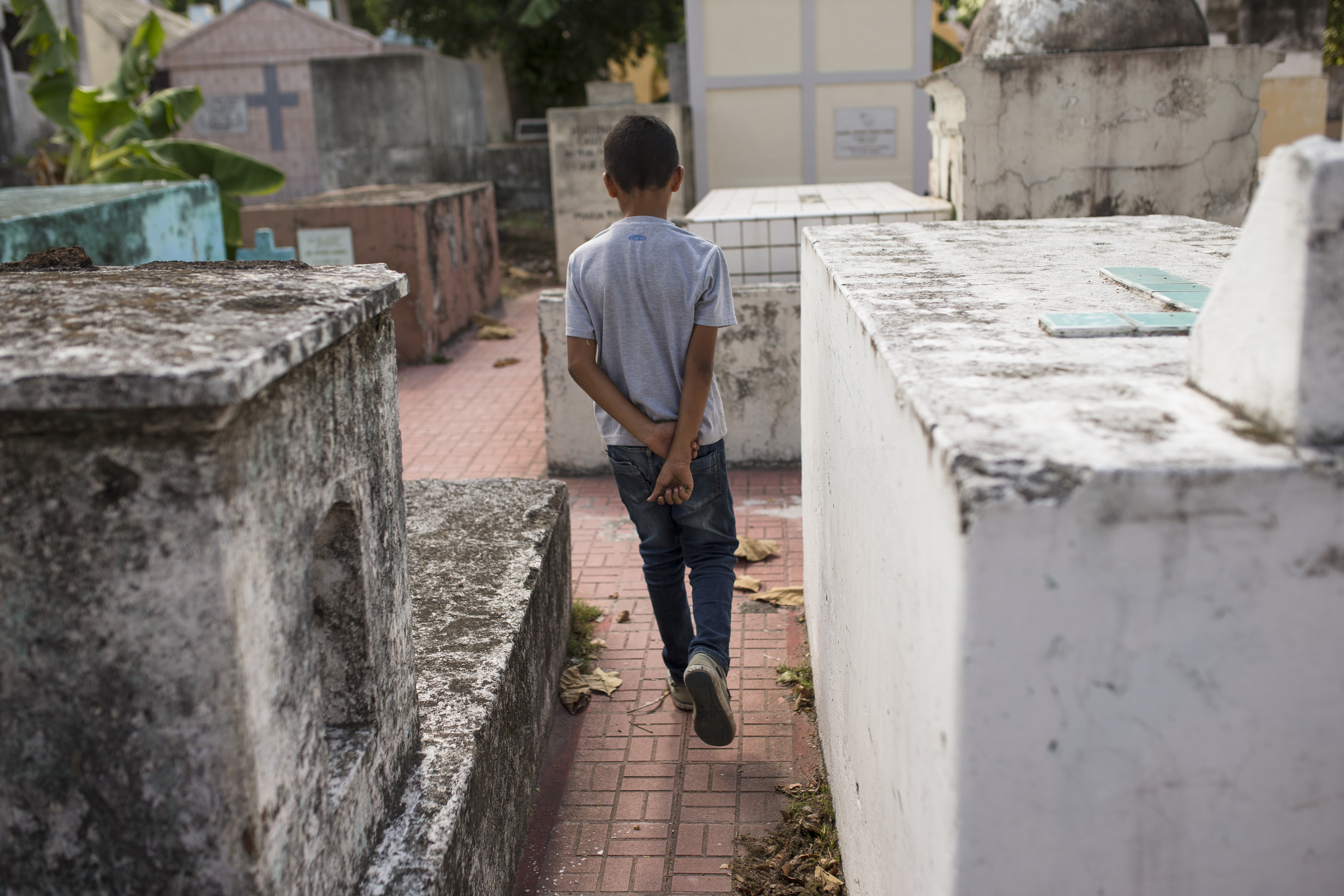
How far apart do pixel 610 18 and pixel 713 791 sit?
59.2 ft

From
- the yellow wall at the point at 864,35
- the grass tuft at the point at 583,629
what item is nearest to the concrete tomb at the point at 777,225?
the grass tuft at the point at 583,629

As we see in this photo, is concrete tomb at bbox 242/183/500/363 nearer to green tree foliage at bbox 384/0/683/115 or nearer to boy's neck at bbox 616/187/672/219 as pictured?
boy's neck at bbox 616/187/672/219

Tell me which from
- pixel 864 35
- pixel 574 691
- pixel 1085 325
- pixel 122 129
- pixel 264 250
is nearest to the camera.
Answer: pixel 1085 325

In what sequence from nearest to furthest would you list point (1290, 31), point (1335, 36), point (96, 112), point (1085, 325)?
point (1085, 325) → point (96, 112) → point (1290, 31) → point (1335, 36)

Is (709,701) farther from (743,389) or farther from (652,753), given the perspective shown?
(743,389)

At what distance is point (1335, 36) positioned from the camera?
20.1m

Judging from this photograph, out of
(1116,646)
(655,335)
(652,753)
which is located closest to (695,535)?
(655,335)

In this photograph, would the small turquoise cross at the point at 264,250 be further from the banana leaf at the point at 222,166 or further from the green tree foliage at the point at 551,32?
the green tree foliage at the point at 551,32

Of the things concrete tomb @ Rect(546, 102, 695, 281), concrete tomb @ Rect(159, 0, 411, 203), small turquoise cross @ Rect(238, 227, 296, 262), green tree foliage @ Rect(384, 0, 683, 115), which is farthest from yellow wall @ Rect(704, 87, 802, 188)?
concrete tomb @ Rect(159, 0, 411, 203)

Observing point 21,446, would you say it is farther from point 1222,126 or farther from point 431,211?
point 431,211

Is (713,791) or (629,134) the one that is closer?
(629,134)

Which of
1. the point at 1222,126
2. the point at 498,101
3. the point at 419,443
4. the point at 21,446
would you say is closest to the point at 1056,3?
the point at 1222,126

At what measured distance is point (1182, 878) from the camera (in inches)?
51.4

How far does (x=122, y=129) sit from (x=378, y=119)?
5.51 meters
